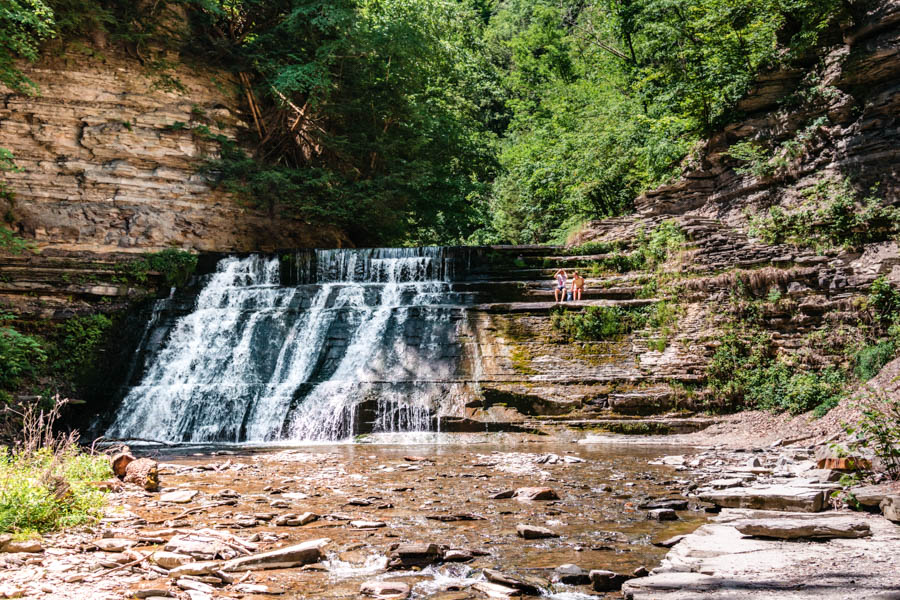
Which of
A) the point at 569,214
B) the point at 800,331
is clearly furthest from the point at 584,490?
the point at 569,214

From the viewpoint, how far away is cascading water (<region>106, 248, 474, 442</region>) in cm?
1223

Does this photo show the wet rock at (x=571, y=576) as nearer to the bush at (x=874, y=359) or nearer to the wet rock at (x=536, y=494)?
the wet rock at (x=536, y=494)

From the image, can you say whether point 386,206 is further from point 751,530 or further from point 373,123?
point 751,530

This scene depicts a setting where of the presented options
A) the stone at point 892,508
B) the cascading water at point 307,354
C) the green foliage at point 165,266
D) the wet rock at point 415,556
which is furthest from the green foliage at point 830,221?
the green foliage at point 165,266

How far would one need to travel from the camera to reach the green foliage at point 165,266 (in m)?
17.0

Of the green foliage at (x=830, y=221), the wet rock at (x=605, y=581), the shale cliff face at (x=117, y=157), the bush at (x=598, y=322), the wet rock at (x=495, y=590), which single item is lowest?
the wet rock at (x=495, y=590)

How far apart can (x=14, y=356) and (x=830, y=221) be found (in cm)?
1910

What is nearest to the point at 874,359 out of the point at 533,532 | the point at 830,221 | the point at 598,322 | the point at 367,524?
the point at 830,221

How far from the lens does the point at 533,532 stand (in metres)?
4.61

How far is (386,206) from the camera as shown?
22109 mm

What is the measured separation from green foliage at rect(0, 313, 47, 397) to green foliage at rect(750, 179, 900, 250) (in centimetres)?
1758

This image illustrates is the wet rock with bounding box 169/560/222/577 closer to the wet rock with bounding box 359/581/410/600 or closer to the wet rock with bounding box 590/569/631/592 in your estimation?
the wet rock with bounding box 359/581/410/600

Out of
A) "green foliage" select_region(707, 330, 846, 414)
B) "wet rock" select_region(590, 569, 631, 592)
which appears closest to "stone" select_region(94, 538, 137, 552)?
"wet rock" select_region(590, 569, 631, 592)

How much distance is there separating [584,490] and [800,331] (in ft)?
28.4
